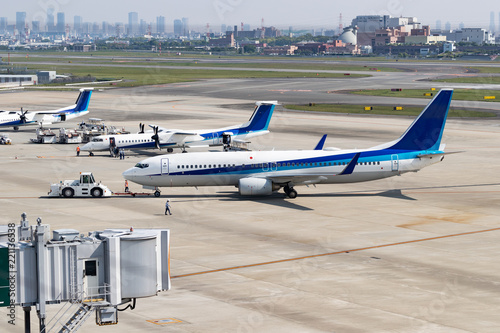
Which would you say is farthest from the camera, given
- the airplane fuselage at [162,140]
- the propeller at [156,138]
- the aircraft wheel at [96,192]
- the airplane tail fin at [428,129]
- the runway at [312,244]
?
the propeller at [156,138]

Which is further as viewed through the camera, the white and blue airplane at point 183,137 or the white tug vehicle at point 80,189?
the white and blue airplane at point 183,137

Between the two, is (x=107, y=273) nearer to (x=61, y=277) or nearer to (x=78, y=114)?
(x=61, y=277)

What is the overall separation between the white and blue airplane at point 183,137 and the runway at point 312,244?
226 cm

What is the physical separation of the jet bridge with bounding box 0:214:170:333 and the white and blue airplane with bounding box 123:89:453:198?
40.9 meters

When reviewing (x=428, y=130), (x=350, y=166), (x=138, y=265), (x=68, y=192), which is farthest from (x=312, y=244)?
(x=138, y=265)

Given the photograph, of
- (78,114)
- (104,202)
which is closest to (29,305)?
(104,202)

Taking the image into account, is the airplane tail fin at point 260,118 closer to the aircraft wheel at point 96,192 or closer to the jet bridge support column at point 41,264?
the aircraft wheel at point 96,192

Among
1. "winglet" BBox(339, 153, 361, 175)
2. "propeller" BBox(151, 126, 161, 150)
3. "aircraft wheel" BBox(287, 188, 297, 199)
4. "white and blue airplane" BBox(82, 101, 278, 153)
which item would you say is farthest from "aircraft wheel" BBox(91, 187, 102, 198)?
"propeller" BBox(151, 126, 161, 150)

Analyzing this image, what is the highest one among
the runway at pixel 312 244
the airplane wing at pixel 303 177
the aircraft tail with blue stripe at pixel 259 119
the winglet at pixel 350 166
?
the aircraft tail with blue stripe at pixel 259 119

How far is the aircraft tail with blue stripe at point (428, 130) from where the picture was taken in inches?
2638

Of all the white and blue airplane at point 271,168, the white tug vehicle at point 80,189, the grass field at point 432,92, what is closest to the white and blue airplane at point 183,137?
the white tug vehicle at point 80,189

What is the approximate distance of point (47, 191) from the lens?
69625 millimetres

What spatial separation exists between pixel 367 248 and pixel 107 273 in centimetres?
2738

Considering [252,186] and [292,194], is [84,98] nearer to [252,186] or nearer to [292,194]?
[252,186]
